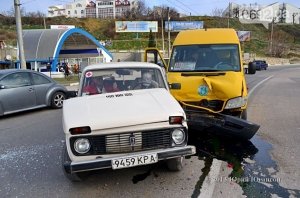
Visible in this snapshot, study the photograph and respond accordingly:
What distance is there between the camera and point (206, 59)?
777 cm

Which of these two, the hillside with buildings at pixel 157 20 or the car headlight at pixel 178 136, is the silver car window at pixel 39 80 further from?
the hillside with buildings at pixel 157 20

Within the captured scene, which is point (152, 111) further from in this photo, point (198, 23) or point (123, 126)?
point (198, 23)

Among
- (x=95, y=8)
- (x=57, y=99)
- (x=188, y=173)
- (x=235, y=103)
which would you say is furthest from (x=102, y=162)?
(x=95, y=8)

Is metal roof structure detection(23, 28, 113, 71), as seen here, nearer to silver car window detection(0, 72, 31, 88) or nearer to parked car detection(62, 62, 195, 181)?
silver car window detection(0, 72, 31, 88)

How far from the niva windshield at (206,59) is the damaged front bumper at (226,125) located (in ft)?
5.60

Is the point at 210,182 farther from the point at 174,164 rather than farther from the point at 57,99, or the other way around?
the point at 57,99

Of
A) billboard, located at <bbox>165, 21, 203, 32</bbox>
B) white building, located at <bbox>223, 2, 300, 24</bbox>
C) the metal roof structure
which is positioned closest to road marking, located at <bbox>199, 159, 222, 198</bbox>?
the metal roof structure

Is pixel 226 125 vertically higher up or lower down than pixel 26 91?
lower down

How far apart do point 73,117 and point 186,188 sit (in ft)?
5.81

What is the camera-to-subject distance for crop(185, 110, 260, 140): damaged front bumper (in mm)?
5881

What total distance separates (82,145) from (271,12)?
14617 cm

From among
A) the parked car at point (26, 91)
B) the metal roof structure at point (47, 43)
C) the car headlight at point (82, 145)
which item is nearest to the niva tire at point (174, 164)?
the car headlight at point (82, 145)

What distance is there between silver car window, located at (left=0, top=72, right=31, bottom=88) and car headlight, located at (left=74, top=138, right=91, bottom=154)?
6808 millimetres

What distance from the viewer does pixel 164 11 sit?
96.6 m
